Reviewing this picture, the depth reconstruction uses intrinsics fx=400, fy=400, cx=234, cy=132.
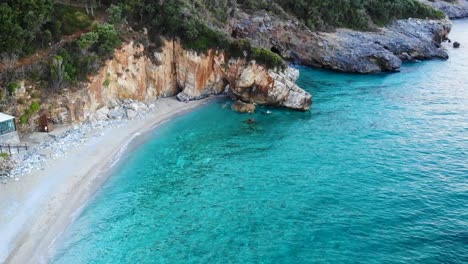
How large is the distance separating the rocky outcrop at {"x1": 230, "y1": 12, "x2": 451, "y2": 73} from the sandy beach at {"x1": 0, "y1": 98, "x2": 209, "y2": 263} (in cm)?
→ 4031

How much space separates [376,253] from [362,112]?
30522 millimetres

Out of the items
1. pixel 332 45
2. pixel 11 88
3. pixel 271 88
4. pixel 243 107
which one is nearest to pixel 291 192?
pixel 243 107

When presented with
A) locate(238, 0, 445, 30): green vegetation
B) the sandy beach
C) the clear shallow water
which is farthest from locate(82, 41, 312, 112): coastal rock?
locate(238, 0, 445, 30): green vegetation

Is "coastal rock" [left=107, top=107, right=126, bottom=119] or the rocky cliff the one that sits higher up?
the rocky cliff

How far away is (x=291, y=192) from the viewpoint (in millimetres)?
35312

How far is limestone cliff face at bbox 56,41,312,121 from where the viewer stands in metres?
52.6

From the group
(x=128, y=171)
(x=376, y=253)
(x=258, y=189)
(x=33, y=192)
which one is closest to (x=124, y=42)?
(x=128, y=171)

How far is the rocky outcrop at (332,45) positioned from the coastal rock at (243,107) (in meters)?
21.8

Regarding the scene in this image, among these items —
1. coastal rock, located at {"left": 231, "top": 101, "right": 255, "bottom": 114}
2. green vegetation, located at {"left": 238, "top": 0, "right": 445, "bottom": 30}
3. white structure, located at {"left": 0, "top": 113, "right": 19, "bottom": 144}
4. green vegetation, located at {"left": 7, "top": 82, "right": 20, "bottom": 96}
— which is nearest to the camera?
white structure, located at {"left": 0, "top": 113, "right": 19, "bottom": 144}

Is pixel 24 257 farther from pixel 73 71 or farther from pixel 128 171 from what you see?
pixel 73 71

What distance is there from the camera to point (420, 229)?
2941cm

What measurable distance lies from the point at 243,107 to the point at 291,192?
22029 mm

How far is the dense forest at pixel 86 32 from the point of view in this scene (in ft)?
144

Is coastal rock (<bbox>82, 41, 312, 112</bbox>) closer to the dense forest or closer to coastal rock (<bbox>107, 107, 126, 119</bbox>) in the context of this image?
coastal rock (<bbox>107, 107, 126, 119</bbox>)
